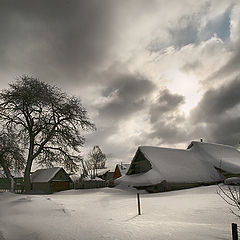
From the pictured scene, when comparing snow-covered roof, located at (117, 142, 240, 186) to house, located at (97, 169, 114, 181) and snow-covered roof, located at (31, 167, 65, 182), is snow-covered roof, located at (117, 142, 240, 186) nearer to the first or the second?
snow-covered roof, located at (31, 167, 65, 182)

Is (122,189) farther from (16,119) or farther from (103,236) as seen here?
(103,236)

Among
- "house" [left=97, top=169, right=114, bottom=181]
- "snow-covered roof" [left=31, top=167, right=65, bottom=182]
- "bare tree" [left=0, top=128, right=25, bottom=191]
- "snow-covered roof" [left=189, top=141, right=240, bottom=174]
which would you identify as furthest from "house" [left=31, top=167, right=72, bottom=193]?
"house" [left=97, top=169, right=114, bottom=181]

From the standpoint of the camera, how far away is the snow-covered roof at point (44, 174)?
37350mm

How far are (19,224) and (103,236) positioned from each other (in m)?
3.99

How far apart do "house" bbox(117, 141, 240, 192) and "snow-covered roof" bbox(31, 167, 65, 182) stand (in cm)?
1314

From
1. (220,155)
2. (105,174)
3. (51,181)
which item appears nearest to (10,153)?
(51,181)

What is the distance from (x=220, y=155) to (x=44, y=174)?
28.2 metres

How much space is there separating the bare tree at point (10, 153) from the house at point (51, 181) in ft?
34.9

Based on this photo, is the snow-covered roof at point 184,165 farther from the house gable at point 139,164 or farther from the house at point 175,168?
the house gable at point 139,164

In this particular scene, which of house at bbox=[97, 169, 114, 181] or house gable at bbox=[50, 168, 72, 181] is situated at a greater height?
house gable at bbox=[50, 168, 72, 181]

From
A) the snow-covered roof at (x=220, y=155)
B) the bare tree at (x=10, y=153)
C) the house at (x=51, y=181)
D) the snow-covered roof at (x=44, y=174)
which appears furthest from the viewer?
the snow-covered roof at (x=44, y=174)

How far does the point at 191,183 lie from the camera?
26.6m

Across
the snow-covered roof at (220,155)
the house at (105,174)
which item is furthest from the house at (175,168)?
the house at (105,174)

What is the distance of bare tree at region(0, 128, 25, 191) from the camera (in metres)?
24.8
